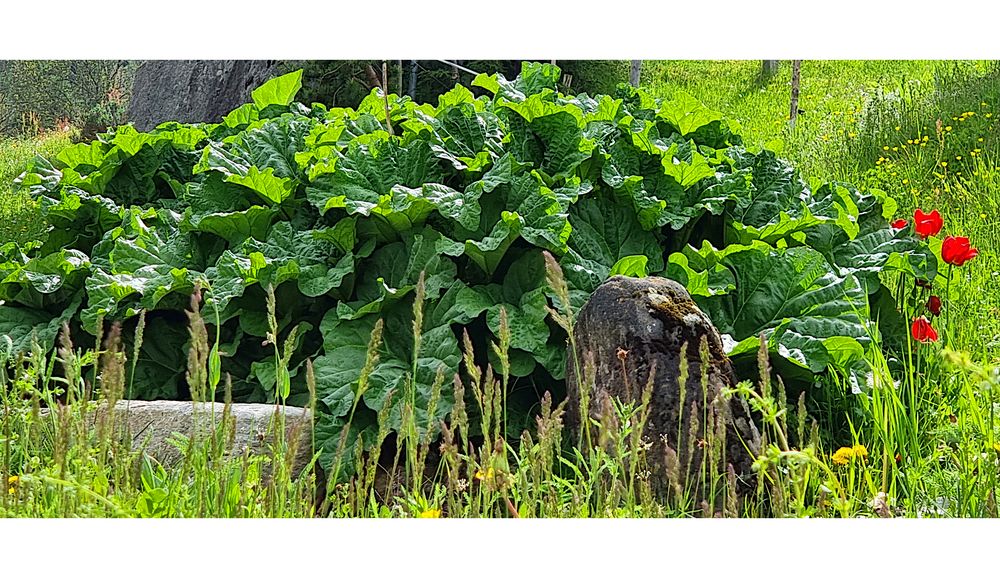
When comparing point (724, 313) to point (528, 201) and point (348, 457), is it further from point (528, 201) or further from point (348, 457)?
point (348, 457)

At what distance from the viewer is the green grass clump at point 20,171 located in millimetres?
4992

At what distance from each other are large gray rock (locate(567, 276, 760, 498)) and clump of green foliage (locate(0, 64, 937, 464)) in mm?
302

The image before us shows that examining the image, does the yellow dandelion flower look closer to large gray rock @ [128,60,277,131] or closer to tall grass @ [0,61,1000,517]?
tall grass @ [0,61,1000,517]

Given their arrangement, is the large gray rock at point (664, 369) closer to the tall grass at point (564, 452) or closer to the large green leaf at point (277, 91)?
the tall grass at point (564, 452)

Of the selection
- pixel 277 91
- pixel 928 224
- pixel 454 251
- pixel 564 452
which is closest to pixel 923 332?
pixel 928 224

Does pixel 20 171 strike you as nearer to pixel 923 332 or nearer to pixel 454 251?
pixel 454 251

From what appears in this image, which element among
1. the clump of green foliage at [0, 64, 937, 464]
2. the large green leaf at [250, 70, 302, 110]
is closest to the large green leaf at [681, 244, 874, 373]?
the clump of green foliage at [0, 64, 937, 464]

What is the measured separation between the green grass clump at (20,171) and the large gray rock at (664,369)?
11.1 ft

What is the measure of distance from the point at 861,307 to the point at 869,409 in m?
0.32

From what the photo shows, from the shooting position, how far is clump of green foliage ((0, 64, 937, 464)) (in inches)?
111

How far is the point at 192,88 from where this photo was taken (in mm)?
6004

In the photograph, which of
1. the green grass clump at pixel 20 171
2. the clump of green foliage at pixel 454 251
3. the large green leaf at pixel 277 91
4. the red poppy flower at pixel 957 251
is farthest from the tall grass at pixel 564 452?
the green grass clump at pixel 20 171

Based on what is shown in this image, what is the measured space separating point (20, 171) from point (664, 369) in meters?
4.26
